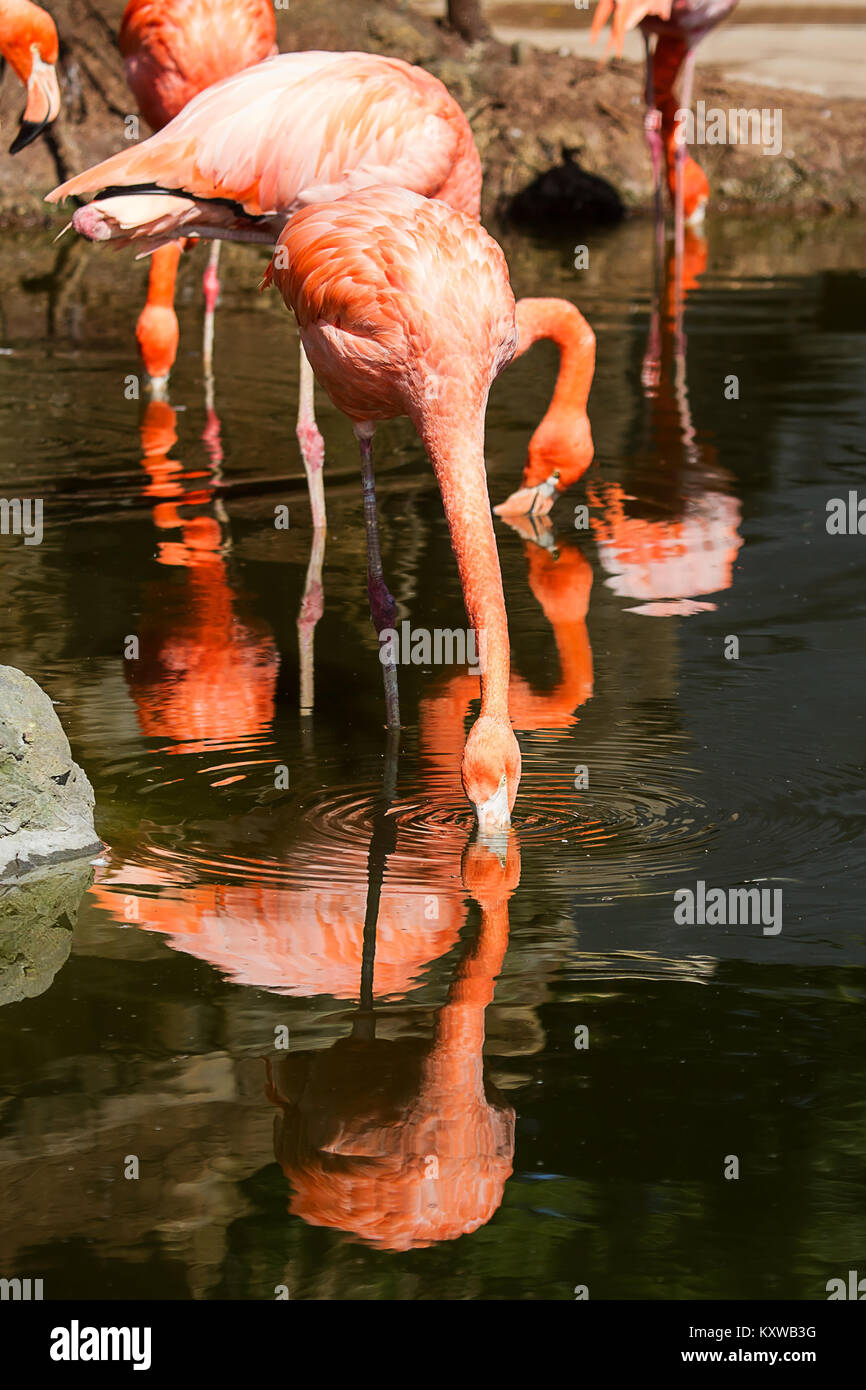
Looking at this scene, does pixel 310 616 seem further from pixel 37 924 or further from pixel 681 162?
pixel 681 162

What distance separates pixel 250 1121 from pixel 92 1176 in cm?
29

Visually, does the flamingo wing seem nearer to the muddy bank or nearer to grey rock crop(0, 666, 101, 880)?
grey rock crop(0, 666, 101, 880)

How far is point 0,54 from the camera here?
9.38 metres

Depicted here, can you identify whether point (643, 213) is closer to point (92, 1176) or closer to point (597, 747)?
point (597, 747)

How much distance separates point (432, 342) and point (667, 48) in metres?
9.07

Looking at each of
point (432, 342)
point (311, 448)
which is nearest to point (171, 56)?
point (311, 448)

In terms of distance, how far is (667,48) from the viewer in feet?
41.4

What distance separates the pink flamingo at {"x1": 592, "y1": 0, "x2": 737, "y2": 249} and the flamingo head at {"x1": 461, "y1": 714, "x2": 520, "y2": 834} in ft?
23.8

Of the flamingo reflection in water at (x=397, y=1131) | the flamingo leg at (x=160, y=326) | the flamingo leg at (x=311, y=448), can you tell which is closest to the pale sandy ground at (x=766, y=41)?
the flamingo leg at (x=160, y=326)

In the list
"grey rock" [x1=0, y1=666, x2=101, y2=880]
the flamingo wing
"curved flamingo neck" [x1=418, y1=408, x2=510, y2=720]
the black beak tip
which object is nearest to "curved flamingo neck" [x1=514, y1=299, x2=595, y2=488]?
the flamingo wing

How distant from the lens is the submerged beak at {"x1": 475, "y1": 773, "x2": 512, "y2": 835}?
156 inches

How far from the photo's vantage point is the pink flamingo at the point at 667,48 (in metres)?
11.5
